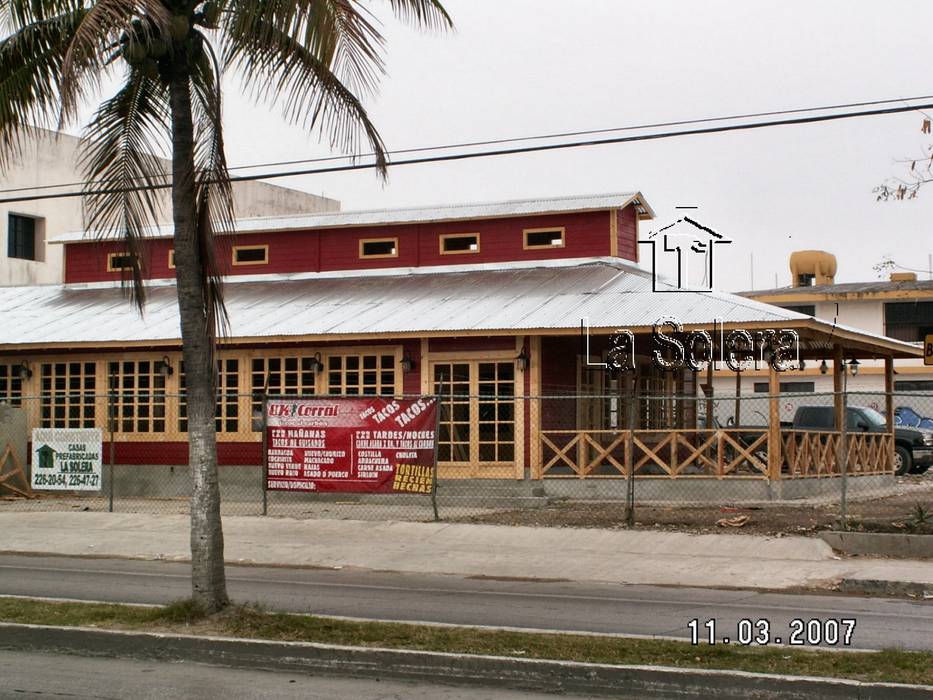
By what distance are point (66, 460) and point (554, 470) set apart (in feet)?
28.4

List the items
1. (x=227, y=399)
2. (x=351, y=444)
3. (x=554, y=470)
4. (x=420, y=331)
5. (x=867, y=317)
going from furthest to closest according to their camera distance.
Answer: (x=867, y=317) < (x=227, y=399) < (x=554, y=470) < (x=420, y=331) < (x=351, y=444)

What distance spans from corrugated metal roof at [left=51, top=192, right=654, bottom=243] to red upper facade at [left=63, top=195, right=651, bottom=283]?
0.08ft

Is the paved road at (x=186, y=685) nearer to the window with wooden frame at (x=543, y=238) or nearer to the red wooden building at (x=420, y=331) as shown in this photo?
the red wooden building at (x=420, y=331)

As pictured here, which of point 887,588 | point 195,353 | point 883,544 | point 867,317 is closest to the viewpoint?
point 195,353

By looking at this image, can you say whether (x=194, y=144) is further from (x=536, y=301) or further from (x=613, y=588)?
(x=536, y=301)

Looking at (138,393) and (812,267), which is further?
(812,267)

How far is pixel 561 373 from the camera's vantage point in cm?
2433

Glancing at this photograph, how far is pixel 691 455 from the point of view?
22.0 meters

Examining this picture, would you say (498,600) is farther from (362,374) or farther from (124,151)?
(362,374)

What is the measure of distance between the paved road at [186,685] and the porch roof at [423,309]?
12.8 metres

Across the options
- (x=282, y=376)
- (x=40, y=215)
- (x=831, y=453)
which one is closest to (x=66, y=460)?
(x=282, y=376)

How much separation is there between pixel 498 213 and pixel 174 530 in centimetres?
1110

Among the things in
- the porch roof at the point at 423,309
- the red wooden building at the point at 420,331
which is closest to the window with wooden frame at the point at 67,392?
the red wooden building at the point at 420,331

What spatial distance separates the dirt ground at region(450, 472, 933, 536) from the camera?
1755 centimetres
